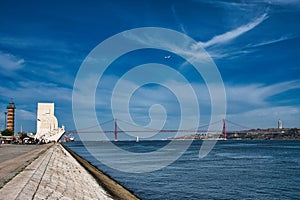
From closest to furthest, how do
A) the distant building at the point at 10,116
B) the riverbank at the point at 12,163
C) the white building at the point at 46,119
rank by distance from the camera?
the riverbank at the point at 12,163 → the distant building at the point at 10,116 → the white building at the point at 46,119

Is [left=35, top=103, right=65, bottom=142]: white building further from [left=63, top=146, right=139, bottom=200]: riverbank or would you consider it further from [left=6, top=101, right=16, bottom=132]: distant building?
[left=63, top=146, right=139, bottom=200]: riverbank

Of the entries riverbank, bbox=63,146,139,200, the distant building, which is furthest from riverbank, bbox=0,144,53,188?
the distant building

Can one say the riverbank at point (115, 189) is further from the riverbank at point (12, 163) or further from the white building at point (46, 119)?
the white building at point (46, 119)

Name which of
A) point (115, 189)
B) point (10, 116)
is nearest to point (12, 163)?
point (115, 189)

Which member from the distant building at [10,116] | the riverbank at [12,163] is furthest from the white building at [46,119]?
the riverbank at [12,163]

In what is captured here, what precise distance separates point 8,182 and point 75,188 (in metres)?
2.89

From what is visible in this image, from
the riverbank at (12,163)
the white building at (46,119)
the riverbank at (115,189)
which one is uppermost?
the white building at (46,119)

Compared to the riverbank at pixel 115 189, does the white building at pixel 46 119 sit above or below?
above

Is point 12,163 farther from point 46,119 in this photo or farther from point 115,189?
point 46,119

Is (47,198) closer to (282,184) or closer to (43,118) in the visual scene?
(282,184)

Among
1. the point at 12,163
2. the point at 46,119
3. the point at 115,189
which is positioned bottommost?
the point at 115,189

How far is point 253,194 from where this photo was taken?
61.5 ft

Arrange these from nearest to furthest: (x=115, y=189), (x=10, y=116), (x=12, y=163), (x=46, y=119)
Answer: (x=115, y=189) < (x=12, y=163) < (x=10, y=116) < (x=46, y=119)

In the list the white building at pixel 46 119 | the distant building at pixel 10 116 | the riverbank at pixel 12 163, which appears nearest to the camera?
the riverbank at pixel 12 163
